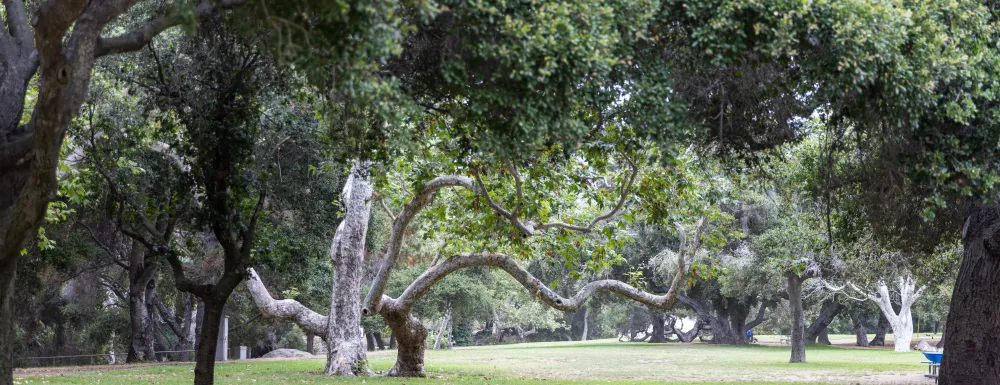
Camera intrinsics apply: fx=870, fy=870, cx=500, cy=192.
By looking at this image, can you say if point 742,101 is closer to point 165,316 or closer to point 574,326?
point 165,316

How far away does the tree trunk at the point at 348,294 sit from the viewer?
63.6ft

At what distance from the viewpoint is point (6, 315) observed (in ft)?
26.9

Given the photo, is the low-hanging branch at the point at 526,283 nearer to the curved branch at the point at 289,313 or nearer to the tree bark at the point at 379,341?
the curved branch at the point at 289,313

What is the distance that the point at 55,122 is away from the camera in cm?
720

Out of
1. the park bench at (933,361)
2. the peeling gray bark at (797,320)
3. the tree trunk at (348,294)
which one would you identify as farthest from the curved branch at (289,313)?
the peeling gray bark at (797,320)

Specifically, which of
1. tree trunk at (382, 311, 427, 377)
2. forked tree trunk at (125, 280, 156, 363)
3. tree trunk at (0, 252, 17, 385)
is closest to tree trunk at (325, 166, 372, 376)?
tree trunk at (382, 311, 427, 377)

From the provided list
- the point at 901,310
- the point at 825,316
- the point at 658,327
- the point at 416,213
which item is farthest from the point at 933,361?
the point at 658,327

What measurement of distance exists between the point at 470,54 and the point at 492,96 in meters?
0.60

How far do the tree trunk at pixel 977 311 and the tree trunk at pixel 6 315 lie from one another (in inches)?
469

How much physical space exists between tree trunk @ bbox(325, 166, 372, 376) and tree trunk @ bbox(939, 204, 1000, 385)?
11820 millimetres

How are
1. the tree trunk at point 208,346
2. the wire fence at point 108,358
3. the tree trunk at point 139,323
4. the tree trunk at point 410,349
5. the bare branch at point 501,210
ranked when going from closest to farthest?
the tree trunk at point 208,346 → the bare branch at point 501,210 → the tree trunk at point 410,349 → the tree trunk at point 139,323 → the wire fence at point 108,358

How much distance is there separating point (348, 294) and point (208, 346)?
9.41 metres

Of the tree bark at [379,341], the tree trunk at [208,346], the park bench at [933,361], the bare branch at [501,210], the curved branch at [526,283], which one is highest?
the bare branch at [501,210]

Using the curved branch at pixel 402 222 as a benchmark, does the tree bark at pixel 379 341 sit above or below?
below
